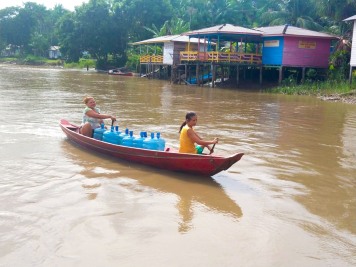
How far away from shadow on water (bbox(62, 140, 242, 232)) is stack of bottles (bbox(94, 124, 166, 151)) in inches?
13.2

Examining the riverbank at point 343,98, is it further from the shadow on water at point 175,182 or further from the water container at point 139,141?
the shadow on water at point 175,182

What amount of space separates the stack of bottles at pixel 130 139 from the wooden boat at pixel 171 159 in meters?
0.19

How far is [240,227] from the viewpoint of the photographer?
5215 mm

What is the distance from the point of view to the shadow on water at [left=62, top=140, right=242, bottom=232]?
5.82 m

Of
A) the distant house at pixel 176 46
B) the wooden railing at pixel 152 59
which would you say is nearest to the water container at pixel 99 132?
the distant house at pixel 176 46

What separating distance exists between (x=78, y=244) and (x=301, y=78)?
83.1 feet

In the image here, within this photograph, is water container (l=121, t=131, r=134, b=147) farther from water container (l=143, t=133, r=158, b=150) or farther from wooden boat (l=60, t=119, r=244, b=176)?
water container (l=143, t=133, r=158, b=150)

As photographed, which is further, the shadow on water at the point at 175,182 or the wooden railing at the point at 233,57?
the wooden railing at the point at 233,57

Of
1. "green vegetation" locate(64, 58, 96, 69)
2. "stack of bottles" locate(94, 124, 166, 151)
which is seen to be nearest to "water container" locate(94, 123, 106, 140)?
"stack of bottles" locate(94, 124, 166, 151)

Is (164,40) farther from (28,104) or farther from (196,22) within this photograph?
(28,104)

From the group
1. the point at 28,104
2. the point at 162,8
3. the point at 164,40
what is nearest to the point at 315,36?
the point at 164,40

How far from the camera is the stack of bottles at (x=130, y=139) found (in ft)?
24.5

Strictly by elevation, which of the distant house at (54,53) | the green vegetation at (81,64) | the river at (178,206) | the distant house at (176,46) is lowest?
the river at (178,206)

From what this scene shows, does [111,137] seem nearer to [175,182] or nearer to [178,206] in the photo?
[175,182]
